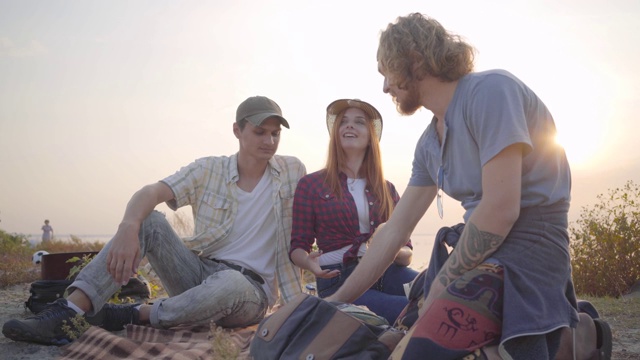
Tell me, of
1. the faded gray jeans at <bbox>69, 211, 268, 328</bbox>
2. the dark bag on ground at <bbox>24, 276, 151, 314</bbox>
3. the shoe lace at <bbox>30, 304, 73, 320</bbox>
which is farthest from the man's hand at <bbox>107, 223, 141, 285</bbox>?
the dark bag on ground at <bbox>24, 276, 151, 314</bbox>

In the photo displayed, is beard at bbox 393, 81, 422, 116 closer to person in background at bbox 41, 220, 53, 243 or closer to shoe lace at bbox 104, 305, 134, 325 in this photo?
shoe lace at bbox 104, 305, 134, 325

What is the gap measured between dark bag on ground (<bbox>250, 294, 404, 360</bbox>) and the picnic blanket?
2.31 feet

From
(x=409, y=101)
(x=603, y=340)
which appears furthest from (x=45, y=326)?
(x=603, y=340)

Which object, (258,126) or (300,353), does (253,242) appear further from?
(300,353)

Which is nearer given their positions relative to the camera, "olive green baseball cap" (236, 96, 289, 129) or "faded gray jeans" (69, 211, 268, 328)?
"faded gray jeans" (69, 211, 268, 328)

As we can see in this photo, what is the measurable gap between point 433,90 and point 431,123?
8.1 inches

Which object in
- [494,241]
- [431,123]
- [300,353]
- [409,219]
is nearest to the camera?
[494,241]

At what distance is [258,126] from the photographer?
4395 mm

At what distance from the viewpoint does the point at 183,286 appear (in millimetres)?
4309

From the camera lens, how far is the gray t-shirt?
7.32 ft

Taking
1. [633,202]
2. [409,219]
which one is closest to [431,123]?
[409,219]

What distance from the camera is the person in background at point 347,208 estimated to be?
414 cm

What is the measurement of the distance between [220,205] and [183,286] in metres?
0.62

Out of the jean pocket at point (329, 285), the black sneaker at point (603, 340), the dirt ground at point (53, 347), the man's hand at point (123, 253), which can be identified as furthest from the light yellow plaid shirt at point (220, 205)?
the black sneaker at point (603, 340)
